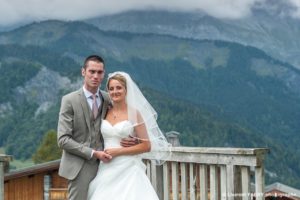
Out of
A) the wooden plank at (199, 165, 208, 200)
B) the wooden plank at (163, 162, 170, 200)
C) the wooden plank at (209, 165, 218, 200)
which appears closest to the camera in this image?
the wooden plank at (209, 165, 218, 200)

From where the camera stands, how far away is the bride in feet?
16.4

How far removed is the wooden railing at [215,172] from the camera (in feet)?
16.3

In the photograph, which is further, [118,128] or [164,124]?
[164,124]

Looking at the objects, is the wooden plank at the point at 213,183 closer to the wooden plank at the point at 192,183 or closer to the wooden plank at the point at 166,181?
the wooden plank at the point at 192,183

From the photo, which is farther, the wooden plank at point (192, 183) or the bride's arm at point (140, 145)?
the wooden plank at point (192, 183)

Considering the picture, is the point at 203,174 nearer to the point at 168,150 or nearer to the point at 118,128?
the point at 168,150

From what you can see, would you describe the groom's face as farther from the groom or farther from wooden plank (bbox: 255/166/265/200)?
wooden plank (bbox: 255/166/265/200)

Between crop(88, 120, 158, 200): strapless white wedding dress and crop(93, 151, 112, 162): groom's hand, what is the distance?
107 millimetres

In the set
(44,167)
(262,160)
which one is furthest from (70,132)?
(44,167)

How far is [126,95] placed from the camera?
5.13m

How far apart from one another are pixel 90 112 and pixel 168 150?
0.94 metres

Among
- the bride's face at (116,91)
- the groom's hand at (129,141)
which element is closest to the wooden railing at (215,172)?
the groom's hand at (129,141)

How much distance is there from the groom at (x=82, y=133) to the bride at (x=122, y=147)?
8cm

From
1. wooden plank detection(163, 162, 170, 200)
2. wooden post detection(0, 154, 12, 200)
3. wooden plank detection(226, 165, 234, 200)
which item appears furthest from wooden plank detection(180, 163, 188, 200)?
wooden post detection(0, 154, 12, 200)
